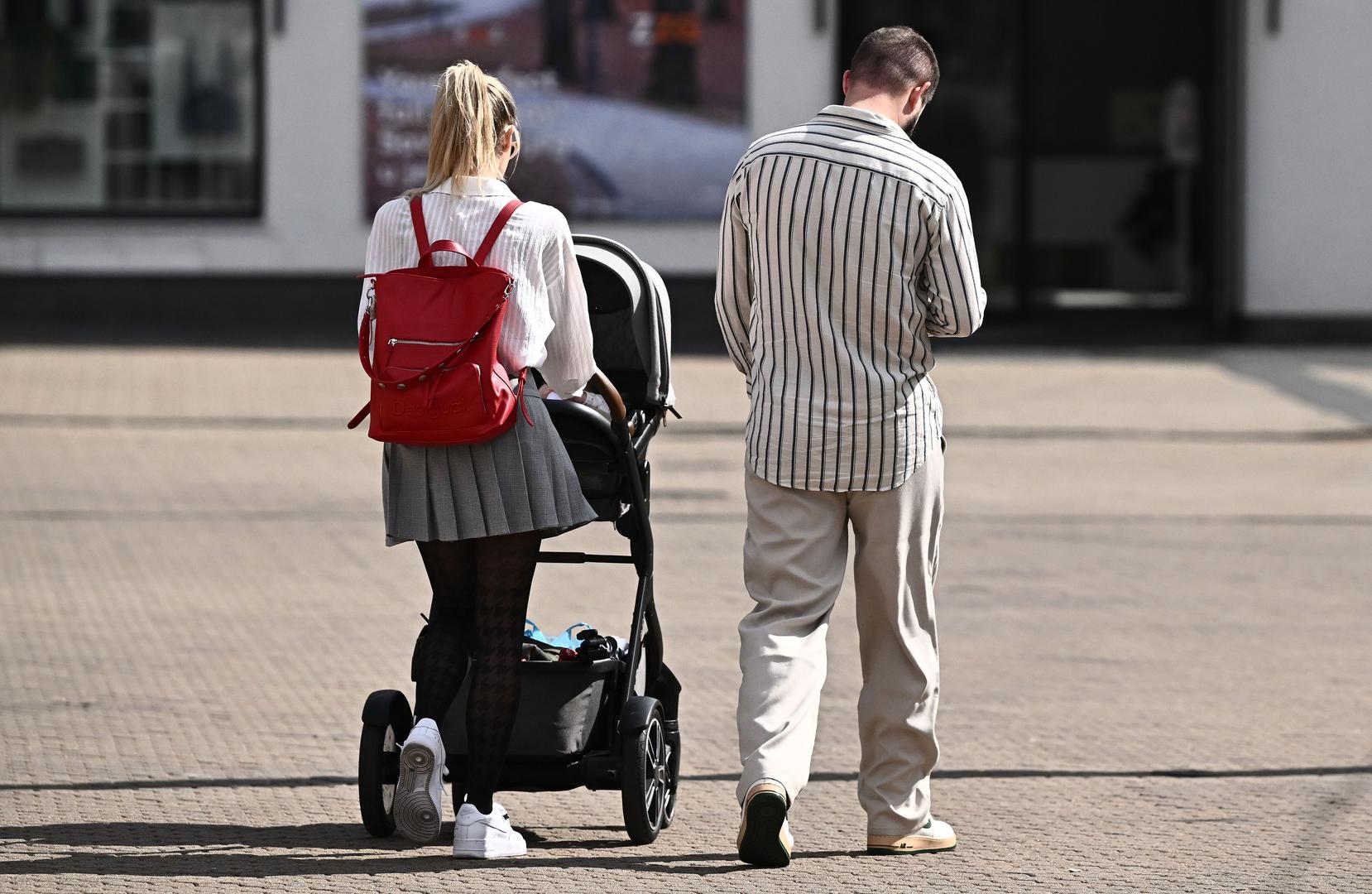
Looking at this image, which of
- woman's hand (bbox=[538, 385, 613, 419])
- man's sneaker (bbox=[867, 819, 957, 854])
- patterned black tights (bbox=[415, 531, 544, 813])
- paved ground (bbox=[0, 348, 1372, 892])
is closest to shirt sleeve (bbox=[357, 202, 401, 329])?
woman's hand (bbox=[538, 385, 613, 419])

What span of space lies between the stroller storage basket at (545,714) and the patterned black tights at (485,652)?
0.11m

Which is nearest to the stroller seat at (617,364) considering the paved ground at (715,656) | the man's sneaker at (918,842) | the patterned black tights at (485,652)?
the patterned black tights at (485,652)

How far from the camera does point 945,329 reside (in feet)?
15.7

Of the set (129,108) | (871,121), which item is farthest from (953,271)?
(129,108)

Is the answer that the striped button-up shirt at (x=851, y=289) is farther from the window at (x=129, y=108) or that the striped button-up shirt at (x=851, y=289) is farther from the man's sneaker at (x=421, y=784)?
the window at (x=129, y=108)

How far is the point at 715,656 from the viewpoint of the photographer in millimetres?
7402

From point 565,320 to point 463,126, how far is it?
481 millimetres

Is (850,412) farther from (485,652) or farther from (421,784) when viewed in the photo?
(421,784)

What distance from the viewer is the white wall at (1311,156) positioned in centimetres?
1877

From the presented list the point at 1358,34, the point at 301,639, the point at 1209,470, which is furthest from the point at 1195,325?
the point at 301,639

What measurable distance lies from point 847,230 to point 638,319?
711mm

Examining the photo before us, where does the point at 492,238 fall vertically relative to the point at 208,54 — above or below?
below

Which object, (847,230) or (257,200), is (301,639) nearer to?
(847,230)

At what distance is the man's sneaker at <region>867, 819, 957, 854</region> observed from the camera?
4.87 meters
